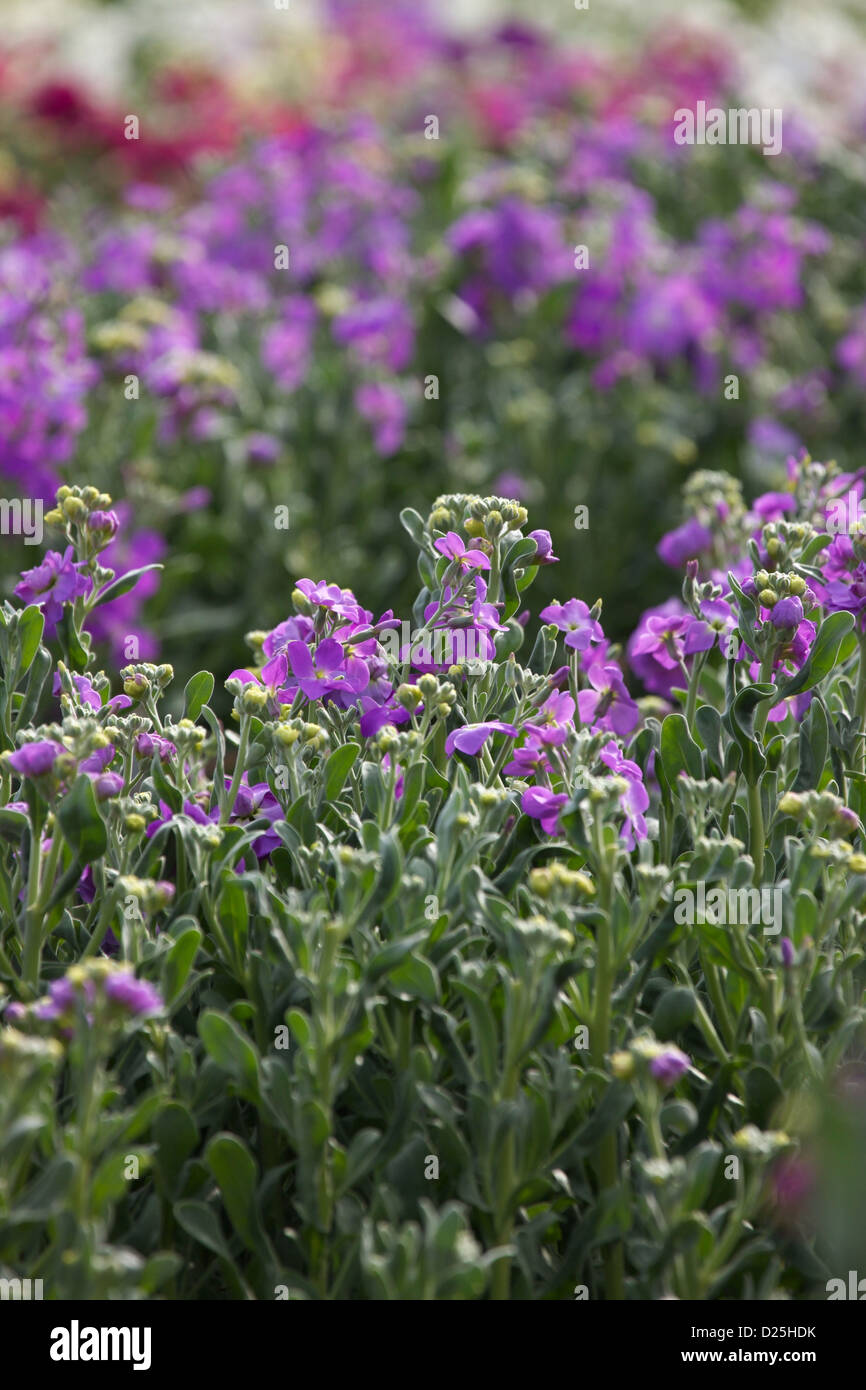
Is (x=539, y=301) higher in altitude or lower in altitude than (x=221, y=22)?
lower

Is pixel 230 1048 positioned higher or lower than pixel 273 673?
lower

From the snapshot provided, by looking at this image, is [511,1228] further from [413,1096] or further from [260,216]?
[260,216]

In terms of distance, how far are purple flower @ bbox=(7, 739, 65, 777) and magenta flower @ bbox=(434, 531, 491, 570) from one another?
620 mm

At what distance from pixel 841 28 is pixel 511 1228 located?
1184 centimetres

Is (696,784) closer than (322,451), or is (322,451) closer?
(696,784)

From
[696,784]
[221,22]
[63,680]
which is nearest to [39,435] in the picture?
[63,680]

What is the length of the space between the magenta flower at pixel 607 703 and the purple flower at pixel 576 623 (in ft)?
0.20

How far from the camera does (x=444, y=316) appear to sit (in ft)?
16.1

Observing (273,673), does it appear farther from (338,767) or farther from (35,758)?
(35,758)

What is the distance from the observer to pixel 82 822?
5.69ft

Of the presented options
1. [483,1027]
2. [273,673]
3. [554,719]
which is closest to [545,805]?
[554,719]

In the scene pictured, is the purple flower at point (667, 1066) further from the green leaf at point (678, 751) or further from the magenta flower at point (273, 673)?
the magenta flower at point (273, 673)

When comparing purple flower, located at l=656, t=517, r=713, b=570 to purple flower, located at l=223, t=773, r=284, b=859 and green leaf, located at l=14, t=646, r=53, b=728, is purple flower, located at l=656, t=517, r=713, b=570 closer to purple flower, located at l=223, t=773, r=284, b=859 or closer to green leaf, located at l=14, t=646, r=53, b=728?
purple flower, located at l=223, t=773, r=284, b=859

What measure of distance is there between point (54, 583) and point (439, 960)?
2.77ft
